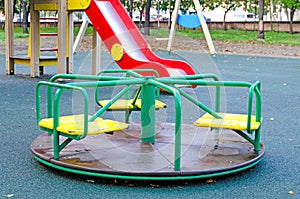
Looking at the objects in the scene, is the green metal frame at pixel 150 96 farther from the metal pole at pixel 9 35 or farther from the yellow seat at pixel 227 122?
the metal pole at pixel 9 35

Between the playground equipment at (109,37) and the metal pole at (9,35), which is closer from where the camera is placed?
the playground equipment at (109,37)

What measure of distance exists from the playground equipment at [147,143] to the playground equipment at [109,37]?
378cm

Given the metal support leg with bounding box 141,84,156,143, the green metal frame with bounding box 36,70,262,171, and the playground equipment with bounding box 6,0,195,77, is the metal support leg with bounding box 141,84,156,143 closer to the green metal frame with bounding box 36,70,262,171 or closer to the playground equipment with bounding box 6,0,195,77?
the green metal frame with bounding box 36,70,262,171

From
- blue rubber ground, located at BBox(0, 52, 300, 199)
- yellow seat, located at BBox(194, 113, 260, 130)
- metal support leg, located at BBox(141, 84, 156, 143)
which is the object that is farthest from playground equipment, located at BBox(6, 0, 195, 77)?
yellow seat, located at BBox(194, 113, 260, 130)

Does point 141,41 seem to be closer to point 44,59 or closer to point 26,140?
point 44,59

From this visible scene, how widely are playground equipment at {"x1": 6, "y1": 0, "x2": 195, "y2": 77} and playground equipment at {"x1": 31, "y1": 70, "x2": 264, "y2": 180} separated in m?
3.78

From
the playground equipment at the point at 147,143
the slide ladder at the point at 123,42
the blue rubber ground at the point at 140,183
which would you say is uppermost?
the slide ladder at the point at 123,42

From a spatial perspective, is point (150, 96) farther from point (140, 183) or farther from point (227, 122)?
point (140, 183)

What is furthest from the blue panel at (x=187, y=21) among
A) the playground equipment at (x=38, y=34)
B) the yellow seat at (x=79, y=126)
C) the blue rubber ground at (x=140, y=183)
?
the yellow seat at (x=79, y=126)

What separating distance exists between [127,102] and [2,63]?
342 inches

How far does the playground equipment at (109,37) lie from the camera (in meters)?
8.84

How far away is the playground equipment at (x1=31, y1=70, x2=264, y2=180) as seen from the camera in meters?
3.74

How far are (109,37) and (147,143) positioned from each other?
4.85 m

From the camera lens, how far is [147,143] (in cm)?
460
